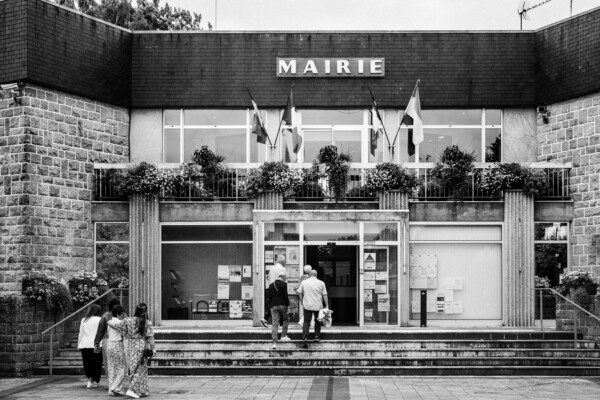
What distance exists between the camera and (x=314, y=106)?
27547mm

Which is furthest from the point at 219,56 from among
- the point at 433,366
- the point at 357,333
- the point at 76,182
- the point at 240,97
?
the point at 433,366

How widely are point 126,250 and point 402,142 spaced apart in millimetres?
7833

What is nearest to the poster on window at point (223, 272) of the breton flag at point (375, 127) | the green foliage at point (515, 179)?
the breton flag at point (375, 127)

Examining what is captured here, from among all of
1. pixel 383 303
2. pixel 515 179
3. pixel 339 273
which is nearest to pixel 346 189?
pixel 339 273

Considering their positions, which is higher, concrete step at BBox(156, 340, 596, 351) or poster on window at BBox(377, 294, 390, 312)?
poster on window at BBox(377, 294, 390, 312)

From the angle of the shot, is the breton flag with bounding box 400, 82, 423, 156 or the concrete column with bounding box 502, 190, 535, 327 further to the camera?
the breton flag with bounding box 400, 82, 423, 156

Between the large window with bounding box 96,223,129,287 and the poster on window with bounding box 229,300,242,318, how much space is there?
2.66 meters

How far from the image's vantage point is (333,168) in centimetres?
2567

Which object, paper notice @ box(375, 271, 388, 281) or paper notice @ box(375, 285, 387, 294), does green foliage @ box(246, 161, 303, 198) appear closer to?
paper notice @ box(375, 271, 388, 281)

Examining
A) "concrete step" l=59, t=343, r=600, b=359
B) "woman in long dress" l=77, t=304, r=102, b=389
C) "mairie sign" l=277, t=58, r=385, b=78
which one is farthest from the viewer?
"mairie sign" l=277, t=58, r=385, b=78

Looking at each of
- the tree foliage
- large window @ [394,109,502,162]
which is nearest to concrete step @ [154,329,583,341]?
large window @ [394,109,502,162]

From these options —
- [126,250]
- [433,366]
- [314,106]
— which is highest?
[314,106]

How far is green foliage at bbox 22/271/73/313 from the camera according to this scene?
2231 cm

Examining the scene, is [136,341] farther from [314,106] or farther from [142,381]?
[314,106]
